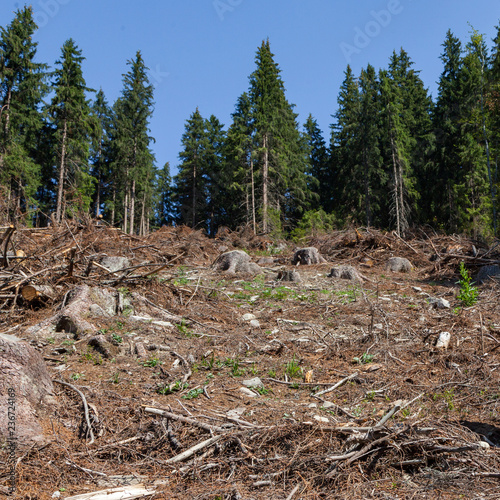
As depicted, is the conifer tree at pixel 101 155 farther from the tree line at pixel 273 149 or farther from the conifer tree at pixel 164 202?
the conifer tree at pixel 164 202

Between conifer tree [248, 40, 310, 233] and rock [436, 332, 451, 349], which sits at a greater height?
conifer tree [248, 40, 310, 233]

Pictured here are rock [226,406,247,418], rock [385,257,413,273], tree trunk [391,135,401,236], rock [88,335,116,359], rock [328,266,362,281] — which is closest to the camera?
rock [226,406,247,418]

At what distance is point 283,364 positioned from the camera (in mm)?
5414

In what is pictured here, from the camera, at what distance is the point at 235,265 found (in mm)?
10984

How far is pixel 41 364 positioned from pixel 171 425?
136cm

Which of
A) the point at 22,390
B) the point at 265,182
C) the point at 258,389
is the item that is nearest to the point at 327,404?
the point at 258,389

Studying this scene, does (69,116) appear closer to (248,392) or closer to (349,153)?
(349,153)

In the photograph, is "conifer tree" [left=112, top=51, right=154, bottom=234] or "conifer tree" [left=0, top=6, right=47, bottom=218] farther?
"conifer tree" [left=112, top=51, right=154, bottom=234]

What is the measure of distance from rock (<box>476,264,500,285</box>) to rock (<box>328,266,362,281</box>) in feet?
8.67

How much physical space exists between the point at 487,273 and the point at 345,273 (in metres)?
3.12

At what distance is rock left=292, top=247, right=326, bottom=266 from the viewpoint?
1234 centimetres

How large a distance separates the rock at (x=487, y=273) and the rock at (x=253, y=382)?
22.4 feet

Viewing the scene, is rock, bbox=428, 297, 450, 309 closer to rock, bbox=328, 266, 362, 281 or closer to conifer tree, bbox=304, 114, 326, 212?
rock, bbox=328, 266, 362, 281

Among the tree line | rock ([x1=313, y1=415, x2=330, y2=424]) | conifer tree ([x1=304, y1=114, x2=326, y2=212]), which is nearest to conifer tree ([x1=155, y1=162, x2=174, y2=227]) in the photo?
the tree line
